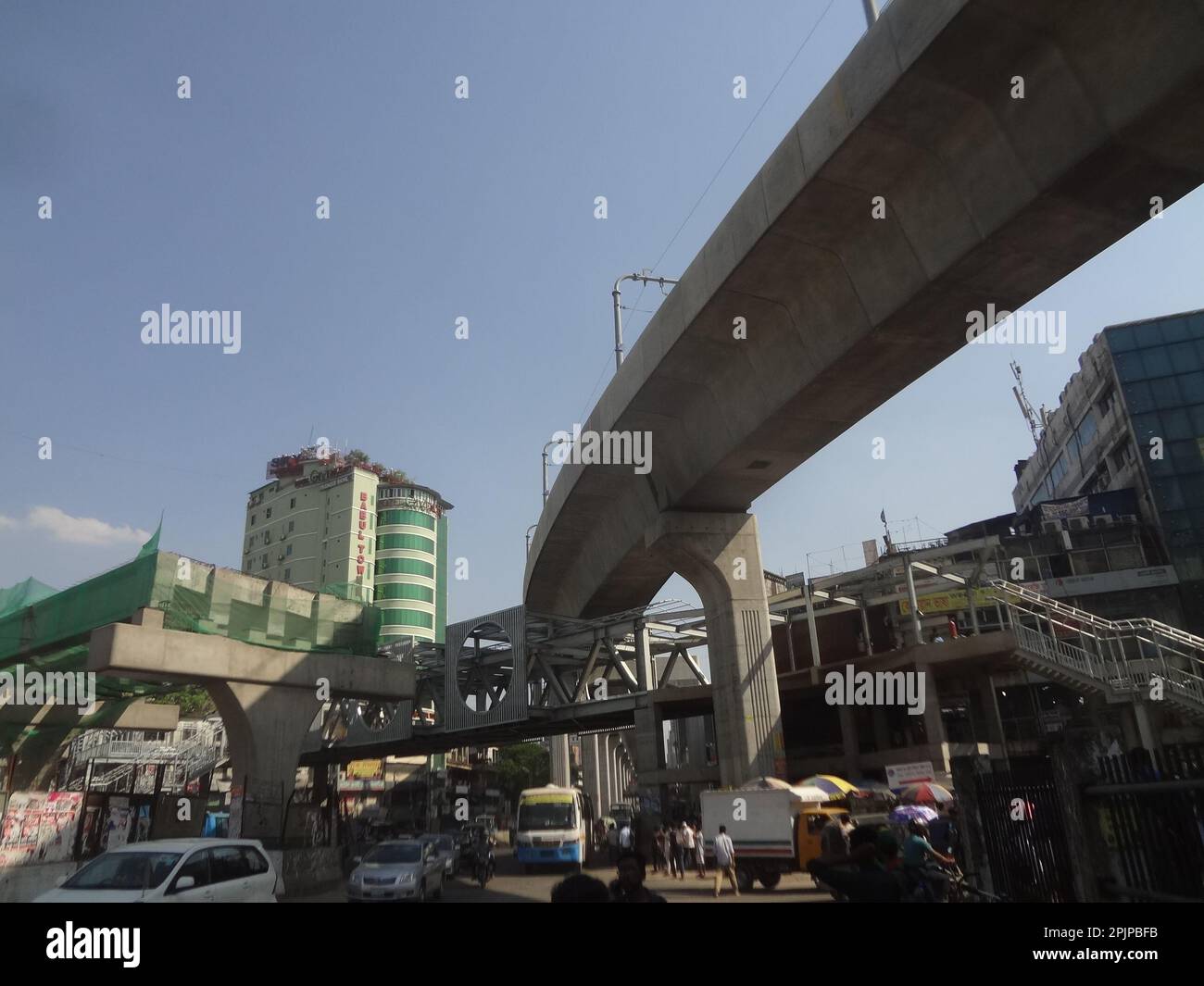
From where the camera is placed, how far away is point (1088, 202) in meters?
10.4

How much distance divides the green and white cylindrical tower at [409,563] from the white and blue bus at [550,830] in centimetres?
5827

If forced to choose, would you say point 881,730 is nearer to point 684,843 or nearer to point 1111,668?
point 1111,668

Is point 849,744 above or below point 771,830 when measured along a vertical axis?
above

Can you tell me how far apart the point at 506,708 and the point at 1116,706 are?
23.8 m

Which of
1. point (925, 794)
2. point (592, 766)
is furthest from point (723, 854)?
point (592, 766)

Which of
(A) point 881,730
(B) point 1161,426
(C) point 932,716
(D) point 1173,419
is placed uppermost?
(D) point 1173,419

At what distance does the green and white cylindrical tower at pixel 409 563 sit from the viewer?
8762cm

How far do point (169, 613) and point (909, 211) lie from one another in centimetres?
2278

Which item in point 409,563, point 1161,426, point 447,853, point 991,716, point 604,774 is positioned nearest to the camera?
point 447,853

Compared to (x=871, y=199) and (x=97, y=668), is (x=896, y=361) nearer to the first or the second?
(x=871, y=199)

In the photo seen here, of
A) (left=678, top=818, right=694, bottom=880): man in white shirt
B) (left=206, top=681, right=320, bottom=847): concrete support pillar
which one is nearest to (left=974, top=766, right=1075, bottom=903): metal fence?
(left=678, top=818, right=694, bottom=880): man in white shirt

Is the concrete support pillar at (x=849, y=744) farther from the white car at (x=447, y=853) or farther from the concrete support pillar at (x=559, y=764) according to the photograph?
the concrete support pillar at (x=559, y=764)

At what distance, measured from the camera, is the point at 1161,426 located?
49781mm
